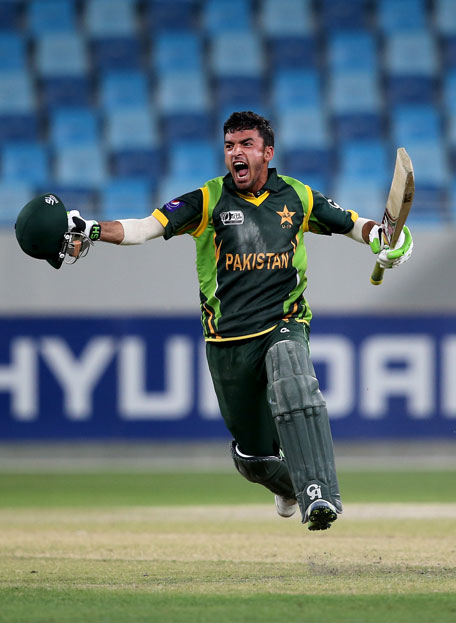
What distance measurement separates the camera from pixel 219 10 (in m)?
14.3

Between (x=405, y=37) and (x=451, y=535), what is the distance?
924cm

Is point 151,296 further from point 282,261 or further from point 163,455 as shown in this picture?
point 282,261

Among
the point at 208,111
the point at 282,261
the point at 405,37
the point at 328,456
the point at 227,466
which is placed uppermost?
the point at 405,37

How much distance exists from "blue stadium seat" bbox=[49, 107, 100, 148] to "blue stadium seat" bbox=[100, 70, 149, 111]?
30 cm

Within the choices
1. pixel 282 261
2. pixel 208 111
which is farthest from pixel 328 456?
pixel 208 111

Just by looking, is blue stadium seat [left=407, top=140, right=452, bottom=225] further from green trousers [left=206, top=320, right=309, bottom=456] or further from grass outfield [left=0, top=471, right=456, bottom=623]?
green trousers [left=206, top=320, right=309, bottom=456]

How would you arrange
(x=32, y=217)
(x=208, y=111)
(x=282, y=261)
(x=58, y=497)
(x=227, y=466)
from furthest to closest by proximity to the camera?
(x=208, y=111)
(x=227, y=466)
(x=58, y=497)
(x=282, y=261)
(x=32, y=217)

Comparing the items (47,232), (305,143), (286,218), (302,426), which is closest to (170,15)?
(305,143)

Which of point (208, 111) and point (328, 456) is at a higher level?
point (208, 111)

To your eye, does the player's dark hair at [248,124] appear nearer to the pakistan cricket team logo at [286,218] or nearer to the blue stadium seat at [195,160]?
the pakistan cricket team logo at [286,218]

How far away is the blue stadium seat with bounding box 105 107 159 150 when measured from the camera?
43.1 feet

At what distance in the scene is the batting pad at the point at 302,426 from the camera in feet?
15.5

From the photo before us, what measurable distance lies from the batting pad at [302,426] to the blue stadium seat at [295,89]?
8956 millimetres

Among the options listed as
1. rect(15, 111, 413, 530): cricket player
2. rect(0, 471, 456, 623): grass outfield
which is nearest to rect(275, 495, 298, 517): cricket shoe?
rect(0, 471, 456, 623): grass outfield
